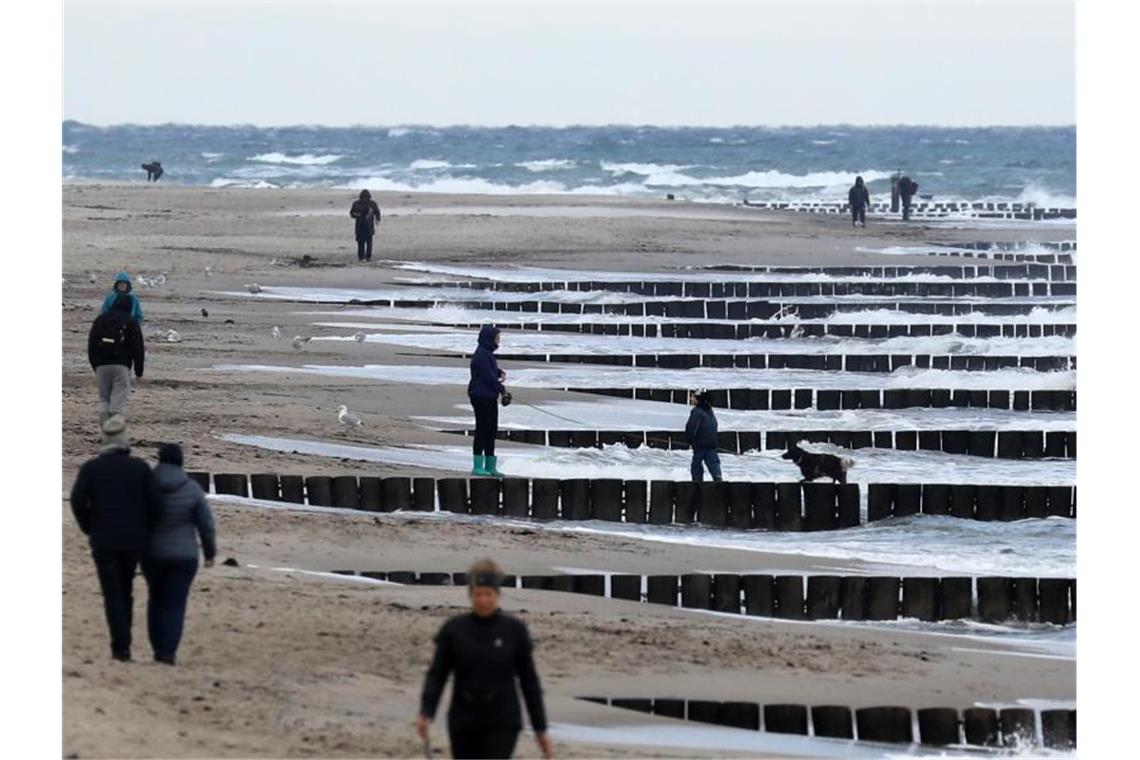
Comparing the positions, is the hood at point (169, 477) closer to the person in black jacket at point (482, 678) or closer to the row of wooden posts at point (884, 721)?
the row of wooden posts at point (884, 721)

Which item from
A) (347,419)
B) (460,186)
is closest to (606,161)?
(460,186)

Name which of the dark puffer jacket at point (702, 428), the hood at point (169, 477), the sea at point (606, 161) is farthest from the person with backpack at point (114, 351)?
the sea at point (606, 161)

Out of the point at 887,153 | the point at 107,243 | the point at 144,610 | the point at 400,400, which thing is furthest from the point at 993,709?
the point at 887,153

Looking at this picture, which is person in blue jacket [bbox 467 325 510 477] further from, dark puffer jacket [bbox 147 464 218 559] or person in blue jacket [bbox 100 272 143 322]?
dark puffer jacket [bbox 147 464 218 559]

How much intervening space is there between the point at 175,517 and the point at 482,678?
325 cm

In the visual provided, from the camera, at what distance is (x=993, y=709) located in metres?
12.0

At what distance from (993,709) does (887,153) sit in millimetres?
127596

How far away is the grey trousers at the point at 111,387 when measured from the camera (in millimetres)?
19203

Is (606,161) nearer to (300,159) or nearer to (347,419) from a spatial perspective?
(300,159)

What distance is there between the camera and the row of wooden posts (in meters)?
11.7

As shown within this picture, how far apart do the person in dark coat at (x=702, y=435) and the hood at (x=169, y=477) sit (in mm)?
8531

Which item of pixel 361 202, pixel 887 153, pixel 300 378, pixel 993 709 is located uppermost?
pixel 887 153

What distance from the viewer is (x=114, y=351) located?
19094mm

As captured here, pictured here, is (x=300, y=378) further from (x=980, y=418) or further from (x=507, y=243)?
(x=507, y=243)
